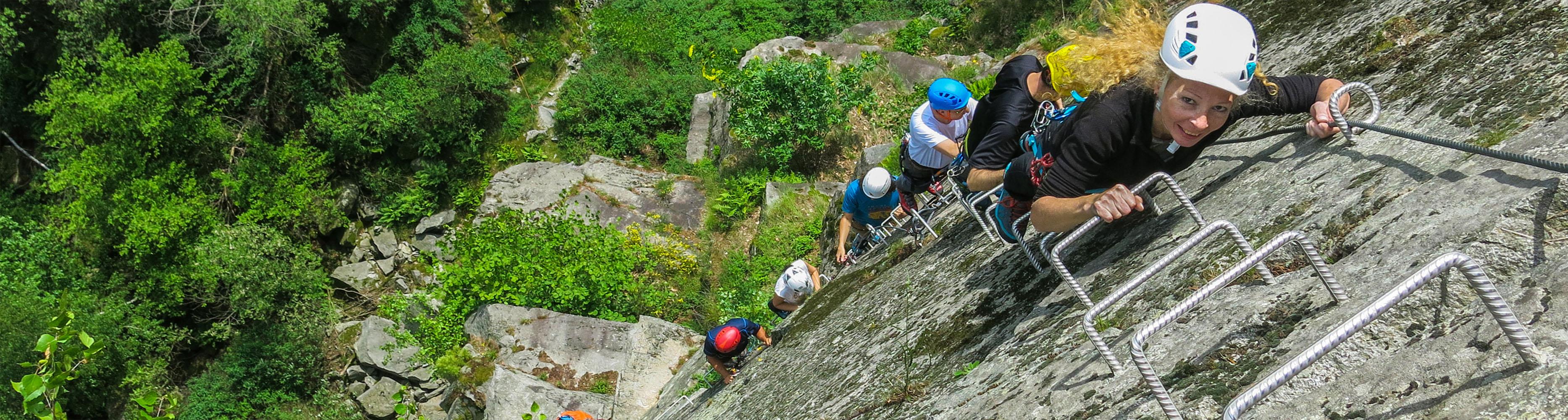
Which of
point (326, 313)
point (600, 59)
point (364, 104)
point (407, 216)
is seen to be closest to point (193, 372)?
point (326, 313)

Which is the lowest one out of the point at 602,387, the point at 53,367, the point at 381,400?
the point at 381,400

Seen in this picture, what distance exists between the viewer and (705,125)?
697 inches

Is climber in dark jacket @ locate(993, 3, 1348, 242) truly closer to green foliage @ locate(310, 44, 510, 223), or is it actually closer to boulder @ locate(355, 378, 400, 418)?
boulder @ locate(355, 378, 400, 418)

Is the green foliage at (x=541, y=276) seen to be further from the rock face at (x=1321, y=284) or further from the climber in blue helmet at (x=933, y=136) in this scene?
the rock face at (x=1321, y=284)

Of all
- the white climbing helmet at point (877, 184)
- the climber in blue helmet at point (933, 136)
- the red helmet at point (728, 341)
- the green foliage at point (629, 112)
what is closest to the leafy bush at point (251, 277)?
the green foliage at point (629, 112)

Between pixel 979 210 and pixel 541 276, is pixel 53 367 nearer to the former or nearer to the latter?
pixel 979 210

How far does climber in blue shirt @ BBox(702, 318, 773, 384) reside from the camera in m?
6.39

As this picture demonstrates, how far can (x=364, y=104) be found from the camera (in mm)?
20406

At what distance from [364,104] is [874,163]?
14.8 meters

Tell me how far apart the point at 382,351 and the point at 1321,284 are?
1748 cm

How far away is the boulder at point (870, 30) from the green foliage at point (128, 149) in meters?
13.8

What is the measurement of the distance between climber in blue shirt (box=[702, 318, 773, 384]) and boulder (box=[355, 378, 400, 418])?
12.5 metres

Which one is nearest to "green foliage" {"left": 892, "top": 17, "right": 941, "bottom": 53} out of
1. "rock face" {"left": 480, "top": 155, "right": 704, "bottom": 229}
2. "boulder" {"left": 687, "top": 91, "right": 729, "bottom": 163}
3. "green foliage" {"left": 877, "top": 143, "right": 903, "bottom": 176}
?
"boulder" {"left": 687, "top": 91, "right": 729, "bottom": 163}

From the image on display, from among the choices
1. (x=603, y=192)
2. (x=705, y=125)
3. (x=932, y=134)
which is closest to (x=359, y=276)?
(x=603, y=192)
